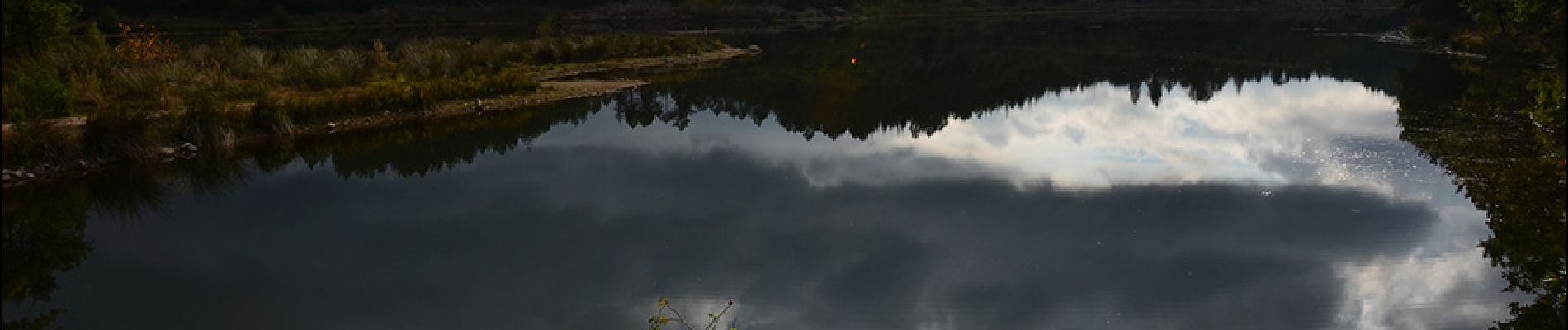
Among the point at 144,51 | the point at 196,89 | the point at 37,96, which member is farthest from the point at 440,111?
the point at 37,96

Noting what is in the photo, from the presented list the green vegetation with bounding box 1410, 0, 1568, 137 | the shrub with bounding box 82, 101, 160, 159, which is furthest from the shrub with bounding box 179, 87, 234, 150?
the green vegetation with bounding box 1410, 0, 1568, 137

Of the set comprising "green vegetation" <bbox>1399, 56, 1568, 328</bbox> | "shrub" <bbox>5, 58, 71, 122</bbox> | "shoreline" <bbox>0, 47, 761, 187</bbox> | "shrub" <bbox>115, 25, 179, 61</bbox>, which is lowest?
"green vegetation" <bbox>1399, 56, 1568, 328</bbox>

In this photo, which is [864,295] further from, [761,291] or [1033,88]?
[1033,88]

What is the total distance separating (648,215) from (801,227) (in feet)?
8.46

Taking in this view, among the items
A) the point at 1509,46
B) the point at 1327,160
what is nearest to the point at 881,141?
the point at 1327,160

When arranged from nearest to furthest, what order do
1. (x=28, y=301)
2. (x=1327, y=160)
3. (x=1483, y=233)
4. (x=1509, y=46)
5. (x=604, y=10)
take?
1. (x=28, y=301)
2. (x=1483, y=233)
3. (x=1327, y=160)
4. (x=1509, y=46)
5. (x=604, y=10)

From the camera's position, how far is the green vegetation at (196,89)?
59.5ft

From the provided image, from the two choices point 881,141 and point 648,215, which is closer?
point 648,215

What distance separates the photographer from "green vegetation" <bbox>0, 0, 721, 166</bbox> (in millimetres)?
18141

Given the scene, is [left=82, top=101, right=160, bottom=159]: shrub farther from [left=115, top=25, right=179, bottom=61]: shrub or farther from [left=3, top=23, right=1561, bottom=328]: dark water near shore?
[left=115, top=25, right=179, bottom=61]: shrub

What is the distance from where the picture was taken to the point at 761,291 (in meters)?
11.7

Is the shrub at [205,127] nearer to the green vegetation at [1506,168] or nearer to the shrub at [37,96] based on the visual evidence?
the shrub at [37,96]

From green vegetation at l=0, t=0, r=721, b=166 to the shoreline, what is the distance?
0.16 metres

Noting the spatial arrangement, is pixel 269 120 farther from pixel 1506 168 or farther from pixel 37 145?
pixel 1506 168
